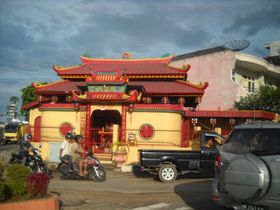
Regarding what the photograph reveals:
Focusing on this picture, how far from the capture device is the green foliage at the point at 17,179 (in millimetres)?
6965

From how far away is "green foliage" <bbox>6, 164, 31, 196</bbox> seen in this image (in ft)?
22.9

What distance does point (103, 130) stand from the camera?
22.1m

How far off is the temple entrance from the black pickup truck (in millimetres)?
7400

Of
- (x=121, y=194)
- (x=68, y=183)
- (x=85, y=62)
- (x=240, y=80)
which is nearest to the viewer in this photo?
(x=121, y=194)

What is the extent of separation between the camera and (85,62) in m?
28.5

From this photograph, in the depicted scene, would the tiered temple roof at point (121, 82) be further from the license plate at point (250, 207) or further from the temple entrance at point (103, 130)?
the license plate at point (250, 207)

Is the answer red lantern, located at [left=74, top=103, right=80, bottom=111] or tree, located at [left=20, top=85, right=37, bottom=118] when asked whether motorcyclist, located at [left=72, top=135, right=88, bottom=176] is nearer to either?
red lantern, located at [left=74, top=103, right=80, bottom=111]

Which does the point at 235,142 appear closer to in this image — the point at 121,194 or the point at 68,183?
the point at 121,194

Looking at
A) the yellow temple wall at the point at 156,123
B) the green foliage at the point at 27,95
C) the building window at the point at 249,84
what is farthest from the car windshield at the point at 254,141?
the green foliage at the point at 27,95

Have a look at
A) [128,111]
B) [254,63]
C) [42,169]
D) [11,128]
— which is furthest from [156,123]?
[11,128]

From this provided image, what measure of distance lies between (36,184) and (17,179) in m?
0.43

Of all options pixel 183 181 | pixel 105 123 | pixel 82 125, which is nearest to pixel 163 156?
pixel 183 181

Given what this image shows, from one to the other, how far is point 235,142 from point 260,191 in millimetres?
1282

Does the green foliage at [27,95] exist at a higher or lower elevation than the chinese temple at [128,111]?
higher
